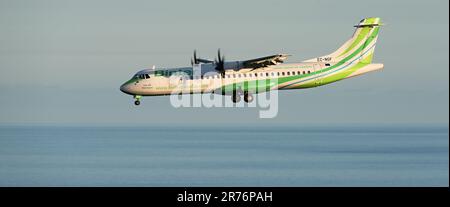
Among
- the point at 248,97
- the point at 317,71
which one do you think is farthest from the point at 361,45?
the point at 248,97

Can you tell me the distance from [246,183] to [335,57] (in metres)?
18.1

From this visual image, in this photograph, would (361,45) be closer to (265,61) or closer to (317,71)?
(317,71)

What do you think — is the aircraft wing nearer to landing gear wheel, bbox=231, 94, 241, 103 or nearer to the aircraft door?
landing gear wheel, bbox=231, 94, 241, 103

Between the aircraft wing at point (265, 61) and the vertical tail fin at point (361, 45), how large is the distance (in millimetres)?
4798

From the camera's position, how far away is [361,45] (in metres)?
63.4

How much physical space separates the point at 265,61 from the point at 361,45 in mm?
8499

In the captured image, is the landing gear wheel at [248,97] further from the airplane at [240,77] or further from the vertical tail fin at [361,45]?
the vertical tail fin at [361,45]

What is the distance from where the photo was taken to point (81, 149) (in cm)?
14175

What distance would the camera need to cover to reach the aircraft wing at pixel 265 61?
189 feet

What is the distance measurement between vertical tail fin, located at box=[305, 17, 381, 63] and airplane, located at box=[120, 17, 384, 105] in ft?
2.41

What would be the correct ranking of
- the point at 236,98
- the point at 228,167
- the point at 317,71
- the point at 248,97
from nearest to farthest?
the point at 236,98, the point at 248,97, the point at 317,71, the point at 228,167

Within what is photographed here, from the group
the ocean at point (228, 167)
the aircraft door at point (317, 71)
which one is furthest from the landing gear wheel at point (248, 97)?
the ocean at point (228, 167)

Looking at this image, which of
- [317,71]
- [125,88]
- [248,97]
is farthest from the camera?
[317,71]
